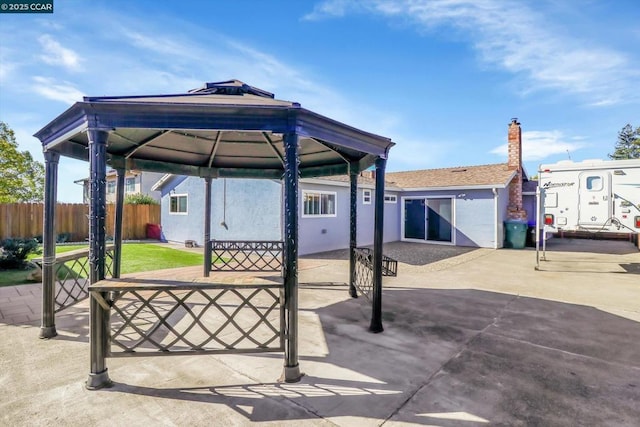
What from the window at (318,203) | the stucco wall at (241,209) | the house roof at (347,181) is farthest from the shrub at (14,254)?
the house roof at (347,181)

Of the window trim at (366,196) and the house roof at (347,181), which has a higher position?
the house roof at (347,181)

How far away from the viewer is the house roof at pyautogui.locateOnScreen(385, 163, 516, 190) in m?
14.3

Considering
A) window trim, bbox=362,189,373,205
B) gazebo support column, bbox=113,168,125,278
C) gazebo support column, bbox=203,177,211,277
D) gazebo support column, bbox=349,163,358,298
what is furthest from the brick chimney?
gazebo support column, bbox=113,168,125,278

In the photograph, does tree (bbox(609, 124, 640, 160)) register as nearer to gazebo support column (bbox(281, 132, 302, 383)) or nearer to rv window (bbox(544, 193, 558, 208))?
rv window (bbox(544, 193, 558, 208))

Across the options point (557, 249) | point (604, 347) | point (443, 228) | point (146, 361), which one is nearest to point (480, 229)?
point (443, 228)

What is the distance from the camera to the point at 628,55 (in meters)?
8.91

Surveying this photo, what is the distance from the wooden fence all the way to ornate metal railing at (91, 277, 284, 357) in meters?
9.91

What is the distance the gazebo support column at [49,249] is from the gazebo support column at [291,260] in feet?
11.2

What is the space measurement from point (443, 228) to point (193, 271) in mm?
12484

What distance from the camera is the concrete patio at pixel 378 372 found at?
251cm

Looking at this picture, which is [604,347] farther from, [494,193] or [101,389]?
[494,193]

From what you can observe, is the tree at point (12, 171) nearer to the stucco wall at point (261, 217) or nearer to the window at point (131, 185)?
the window at point (131, 185)

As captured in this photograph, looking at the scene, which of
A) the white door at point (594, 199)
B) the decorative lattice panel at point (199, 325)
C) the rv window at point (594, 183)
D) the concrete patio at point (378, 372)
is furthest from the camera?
the rv window at point (594, 183)

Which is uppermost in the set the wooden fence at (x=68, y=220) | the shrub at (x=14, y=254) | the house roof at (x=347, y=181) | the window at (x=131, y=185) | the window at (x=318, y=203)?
the window at (x=131, y=185)
